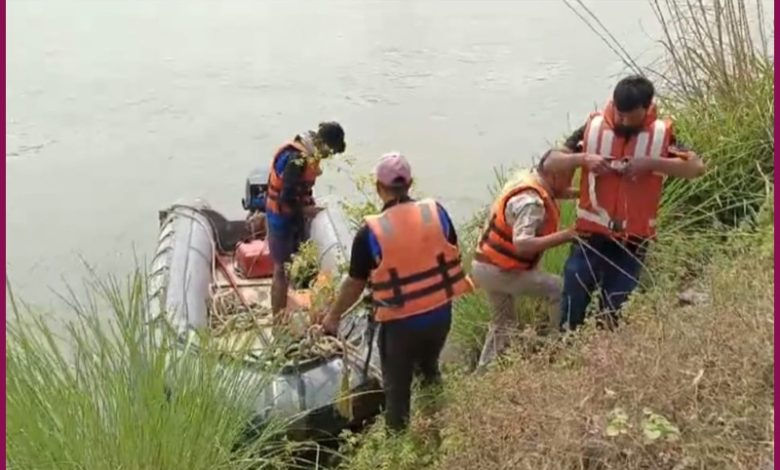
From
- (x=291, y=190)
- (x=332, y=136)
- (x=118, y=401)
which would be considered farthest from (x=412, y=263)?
(x=291, y=190)

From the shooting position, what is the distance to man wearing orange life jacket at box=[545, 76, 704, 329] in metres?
3.68

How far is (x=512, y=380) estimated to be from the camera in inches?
121

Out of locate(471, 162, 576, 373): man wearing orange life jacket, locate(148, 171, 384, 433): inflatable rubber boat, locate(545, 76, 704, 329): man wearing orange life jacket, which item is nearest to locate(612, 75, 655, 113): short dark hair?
locate(545, 76, 704, 329): man wearing orange life jacket

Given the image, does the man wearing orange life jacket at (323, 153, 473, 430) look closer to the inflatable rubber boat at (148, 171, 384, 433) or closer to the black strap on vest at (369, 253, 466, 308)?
the black strap on vest at (369, 253, 466, 308)

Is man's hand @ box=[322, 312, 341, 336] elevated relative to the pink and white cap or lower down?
lower down

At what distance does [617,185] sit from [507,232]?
0.39m

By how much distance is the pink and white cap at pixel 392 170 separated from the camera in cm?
363

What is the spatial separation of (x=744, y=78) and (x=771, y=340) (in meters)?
2.77

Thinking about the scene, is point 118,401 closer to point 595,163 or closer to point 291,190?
point 595,163

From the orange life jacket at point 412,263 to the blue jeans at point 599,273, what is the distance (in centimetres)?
38

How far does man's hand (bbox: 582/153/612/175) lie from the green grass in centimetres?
129

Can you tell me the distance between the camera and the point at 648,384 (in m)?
2.65

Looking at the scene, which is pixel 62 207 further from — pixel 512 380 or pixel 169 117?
pixel 512 380

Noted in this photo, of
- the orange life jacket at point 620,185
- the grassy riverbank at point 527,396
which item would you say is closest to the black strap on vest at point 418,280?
the grassy riverbank at point 527,396
